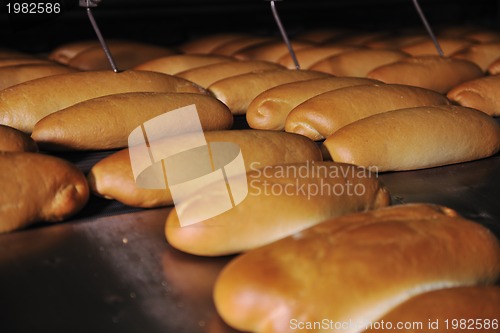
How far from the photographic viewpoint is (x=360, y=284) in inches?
31.1

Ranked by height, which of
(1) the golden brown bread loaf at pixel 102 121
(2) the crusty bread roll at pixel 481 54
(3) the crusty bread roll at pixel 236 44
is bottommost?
(3) the crusty bread roll at pixel 236 44

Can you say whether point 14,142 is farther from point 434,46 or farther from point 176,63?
point 434,46

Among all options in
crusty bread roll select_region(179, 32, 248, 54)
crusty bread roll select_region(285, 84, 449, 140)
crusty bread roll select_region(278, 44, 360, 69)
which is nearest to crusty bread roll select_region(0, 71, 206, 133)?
crusty bread roll select_region(285, 84, 449, 140)

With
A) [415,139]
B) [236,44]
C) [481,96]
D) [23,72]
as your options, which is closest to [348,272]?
[415,139]

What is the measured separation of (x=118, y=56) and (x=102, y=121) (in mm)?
1355

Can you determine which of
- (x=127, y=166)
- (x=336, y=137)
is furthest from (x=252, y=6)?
(x=127, y=166)

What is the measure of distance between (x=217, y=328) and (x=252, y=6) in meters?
2.87

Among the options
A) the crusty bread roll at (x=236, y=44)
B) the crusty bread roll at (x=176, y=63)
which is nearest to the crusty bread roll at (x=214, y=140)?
the crusty bread roll at (x=176, y=63)

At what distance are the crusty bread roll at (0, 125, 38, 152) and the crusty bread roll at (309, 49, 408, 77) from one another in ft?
4.11

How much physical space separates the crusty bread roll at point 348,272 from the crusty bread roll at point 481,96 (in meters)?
1.02

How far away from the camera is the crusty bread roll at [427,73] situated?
206cm

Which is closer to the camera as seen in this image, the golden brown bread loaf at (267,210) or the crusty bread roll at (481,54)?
the golden brown bread loaf at (267,210)

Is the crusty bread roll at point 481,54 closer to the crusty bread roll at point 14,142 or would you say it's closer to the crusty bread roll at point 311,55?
the crusty bread roll at point 311,55

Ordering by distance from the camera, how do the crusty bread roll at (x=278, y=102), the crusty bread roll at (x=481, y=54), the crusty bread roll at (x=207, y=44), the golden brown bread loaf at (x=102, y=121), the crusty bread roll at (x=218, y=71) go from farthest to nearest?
the crusty bread roll at (x=207, y=44), the crusty bread roll at (x=481, y=54), the crusty bread roll at (x=218, y=71), the crusty bread roll at (x=278, y=102), the golden brown bread loaf at (x=102, y=121)
